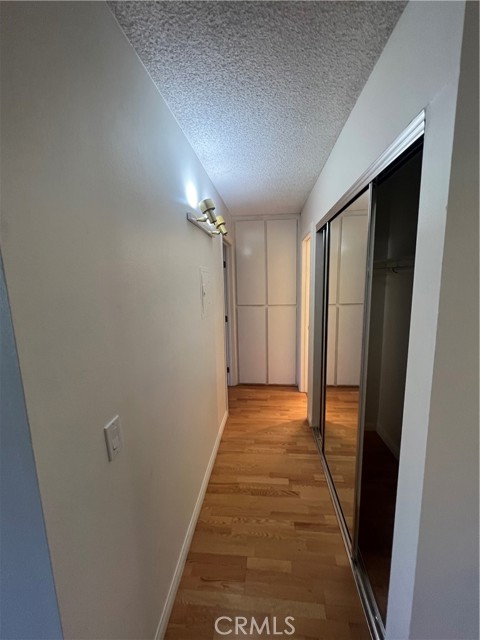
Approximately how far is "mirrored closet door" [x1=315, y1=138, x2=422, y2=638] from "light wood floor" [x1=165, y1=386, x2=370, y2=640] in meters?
0.13

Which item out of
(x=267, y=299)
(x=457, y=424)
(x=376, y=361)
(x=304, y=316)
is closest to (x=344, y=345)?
(x=376, y=361)

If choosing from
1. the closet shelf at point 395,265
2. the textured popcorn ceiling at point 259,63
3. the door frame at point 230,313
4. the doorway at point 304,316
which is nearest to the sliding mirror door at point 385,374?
the closet shelf at point 395,265

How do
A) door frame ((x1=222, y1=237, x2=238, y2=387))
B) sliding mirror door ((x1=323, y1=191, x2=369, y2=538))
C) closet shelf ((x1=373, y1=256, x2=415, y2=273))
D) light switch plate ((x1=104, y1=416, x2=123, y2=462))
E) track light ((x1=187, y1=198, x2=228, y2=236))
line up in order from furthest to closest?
door frame ((x1=222, y1=237, x2=238, y2=387)) → track light ((x1=187, y1=198, x2=228, y2=236)) → sliding mirror door ((x1=323, y1=191, x2=369, y2=538)) → closet shelf ((x1=373, y1=256, x2=415, y2=273)) → light switch plate ((x1=104, y1=416, x2=123, y2=462))

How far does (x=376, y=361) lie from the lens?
1.46m

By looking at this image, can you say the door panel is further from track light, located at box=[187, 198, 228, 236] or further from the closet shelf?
the closet shelf

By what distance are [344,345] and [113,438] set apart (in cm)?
183

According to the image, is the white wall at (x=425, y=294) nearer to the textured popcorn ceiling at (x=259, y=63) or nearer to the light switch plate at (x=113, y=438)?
the textured popcorn ceiling at (x=259, y=63)

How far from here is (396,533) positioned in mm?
898

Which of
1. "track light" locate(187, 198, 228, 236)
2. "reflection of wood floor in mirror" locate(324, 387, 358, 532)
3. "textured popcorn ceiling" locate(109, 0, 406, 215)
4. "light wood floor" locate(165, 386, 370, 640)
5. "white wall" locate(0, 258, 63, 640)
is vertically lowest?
"light wood floor" locate(165, 386, 370, 640)

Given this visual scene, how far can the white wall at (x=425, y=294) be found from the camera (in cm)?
63

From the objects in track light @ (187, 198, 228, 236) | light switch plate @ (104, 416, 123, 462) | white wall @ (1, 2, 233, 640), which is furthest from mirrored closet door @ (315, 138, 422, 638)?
light switch plate @ (104, 416, 123, 462)

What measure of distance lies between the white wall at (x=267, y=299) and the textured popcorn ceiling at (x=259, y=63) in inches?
70.4

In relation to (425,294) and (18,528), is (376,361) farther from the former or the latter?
(18,528)

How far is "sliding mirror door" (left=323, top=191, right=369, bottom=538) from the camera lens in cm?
156
